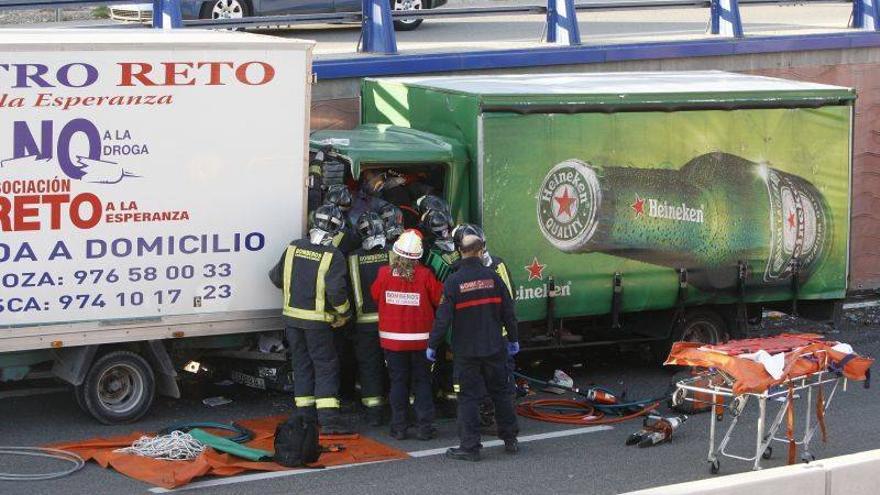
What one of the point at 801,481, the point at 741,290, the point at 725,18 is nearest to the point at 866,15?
the point at 725,18

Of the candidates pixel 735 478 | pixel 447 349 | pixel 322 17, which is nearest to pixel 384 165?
pixel 447 349

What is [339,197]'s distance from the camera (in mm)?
11852

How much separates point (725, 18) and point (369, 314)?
8.37m

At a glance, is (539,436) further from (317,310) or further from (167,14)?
(167,14)

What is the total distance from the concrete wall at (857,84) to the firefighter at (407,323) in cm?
635

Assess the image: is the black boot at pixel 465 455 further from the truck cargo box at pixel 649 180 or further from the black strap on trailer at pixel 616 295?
the black strap on trailer at pixel 616 295

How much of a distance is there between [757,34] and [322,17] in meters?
6.02

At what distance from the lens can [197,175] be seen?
11406 millimetres

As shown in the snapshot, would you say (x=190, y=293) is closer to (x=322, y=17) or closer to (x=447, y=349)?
(x=447, y=349)

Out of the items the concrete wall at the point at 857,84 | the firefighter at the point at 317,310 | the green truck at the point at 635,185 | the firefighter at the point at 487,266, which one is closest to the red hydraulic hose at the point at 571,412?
the firefighter at the point at 487,266

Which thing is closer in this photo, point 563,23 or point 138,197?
point 138,197

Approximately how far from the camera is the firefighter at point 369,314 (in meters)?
11.7

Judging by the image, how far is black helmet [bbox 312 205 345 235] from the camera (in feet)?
37.8

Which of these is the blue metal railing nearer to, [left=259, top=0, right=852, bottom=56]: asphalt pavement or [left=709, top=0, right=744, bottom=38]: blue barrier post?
[left=709, top=0, right=744, bottom=38]: blue barrier post
